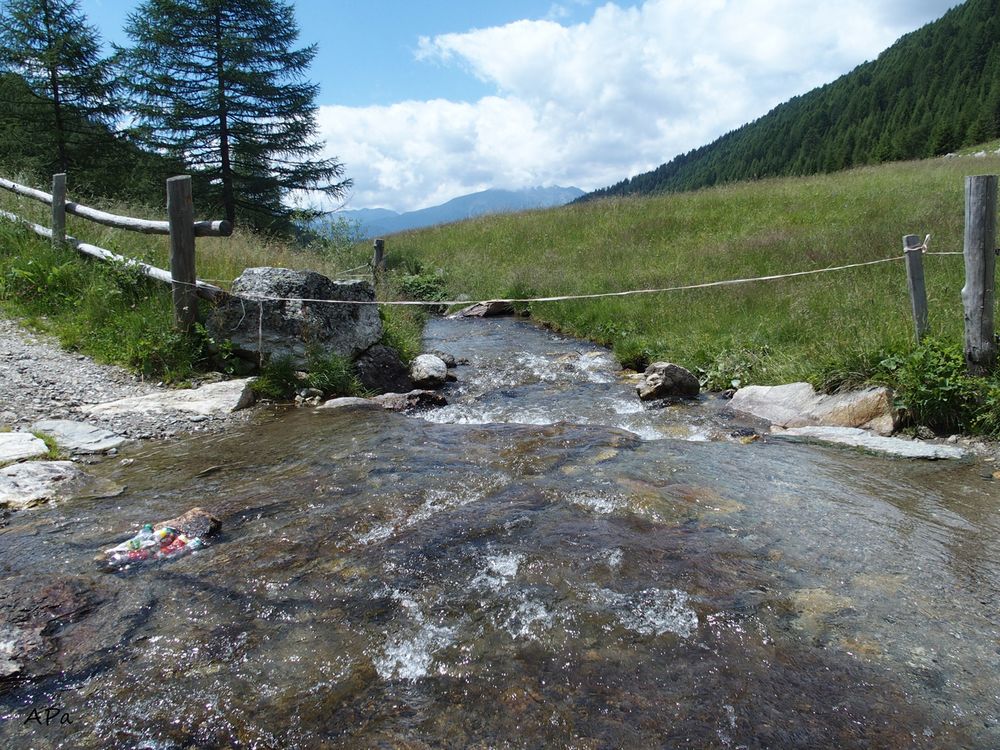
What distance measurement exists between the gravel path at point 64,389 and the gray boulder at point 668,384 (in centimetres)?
536

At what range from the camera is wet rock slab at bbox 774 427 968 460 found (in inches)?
222

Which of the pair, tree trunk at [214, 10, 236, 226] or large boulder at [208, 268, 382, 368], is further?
tree trunk at [214, 10, 236, 226]

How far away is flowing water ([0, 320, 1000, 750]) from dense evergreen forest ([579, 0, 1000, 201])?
213ft

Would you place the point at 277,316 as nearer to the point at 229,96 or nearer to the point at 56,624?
the point at 56,624

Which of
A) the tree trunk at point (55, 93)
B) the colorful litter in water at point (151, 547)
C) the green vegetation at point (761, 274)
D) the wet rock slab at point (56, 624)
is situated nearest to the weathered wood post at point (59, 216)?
the colorful litter in water at point (151, 547)

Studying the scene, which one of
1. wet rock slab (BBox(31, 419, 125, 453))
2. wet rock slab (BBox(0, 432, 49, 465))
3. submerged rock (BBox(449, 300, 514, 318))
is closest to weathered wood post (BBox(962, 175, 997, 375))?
wet rock slab (BBox(31, 419, 125, 453))

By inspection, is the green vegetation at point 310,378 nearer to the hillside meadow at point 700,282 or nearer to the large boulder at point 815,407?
the hillside meadow at point 700,282

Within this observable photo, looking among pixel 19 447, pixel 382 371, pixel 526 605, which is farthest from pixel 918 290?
pixel 19 447

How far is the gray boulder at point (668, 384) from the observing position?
835 cm

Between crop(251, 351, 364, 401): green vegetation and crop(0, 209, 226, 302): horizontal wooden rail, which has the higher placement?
crop(0, 209, 226, 302): horizontal wooden rail

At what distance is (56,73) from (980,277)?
79.0ft

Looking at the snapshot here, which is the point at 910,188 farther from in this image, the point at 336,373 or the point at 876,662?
the point at 876,662

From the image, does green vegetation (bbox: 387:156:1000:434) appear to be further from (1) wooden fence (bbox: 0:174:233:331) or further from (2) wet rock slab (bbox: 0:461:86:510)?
(2) wet rock slab (bbox: 0:461:86:510)

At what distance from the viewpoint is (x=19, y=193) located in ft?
36.9
